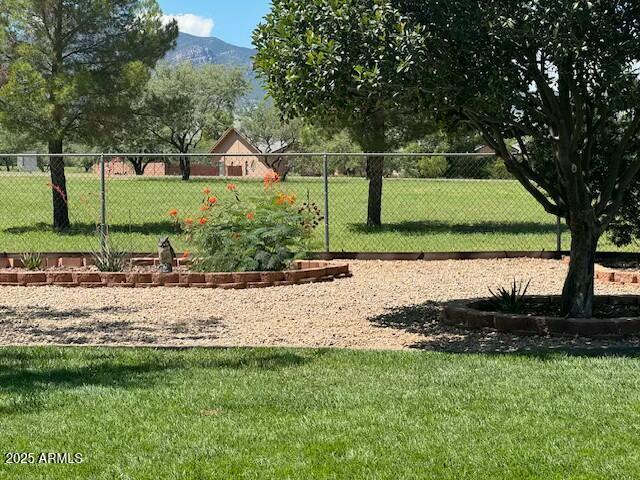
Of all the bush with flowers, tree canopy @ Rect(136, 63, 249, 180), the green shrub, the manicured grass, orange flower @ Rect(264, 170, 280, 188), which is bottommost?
the manicured grass

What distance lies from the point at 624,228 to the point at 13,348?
28.9ft

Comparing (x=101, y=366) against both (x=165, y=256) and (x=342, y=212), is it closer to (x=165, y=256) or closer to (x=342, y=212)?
(x=165, y=256)

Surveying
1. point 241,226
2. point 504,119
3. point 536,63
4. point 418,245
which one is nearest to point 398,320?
point 504,119

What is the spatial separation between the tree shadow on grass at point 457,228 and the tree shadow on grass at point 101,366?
12.7 metres

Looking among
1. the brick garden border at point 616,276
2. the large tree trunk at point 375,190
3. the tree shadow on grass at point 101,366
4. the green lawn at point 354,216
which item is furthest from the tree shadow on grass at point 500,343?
the large tree trunk at point 375,190

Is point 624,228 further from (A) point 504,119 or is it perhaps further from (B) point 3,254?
(B) point 3,254

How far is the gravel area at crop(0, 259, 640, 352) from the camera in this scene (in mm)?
8367

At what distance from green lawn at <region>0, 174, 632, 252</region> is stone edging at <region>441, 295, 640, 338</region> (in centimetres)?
653

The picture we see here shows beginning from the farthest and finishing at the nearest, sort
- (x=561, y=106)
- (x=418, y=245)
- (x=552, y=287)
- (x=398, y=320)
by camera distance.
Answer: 1. (x=418, y=245)
2. (x=552, y=287)
3. (x=398, y=320)
4. (x=561, y=106)

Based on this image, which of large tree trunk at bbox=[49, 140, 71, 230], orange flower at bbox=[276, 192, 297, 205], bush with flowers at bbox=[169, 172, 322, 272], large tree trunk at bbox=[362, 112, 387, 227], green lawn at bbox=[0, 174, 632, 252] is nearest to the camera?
bush with flowers at bbox=[169, 172, 322, 272]

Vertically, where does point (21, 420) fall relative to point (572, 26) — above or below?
below

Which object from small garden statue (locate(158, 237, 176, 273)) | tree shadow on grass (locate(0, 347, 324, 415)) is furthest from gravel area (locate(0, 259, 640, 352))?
small garden statue (locate(158, 237, 176, 273))

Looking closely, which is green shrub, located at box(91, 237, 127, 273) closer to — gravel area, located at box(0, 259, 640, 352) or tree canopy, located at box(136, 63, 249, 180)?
gravel area, located at box(0, 259, 640, 352)

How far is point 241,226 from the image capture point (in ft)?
42.0
